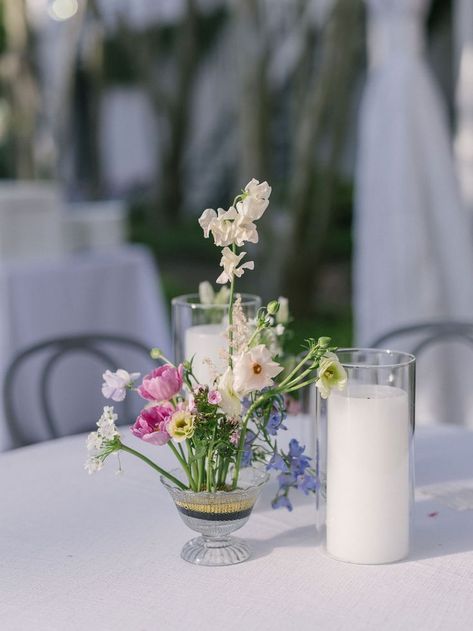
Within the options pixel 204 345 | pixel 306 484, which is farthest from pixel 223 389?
pixel 204 345

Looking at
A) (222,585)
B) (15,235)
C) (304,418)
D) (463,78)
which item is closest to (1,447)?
(15,235)

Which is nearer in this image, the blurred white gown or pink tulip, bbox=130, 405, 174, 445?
pink tulip, bbox=130, 405, 174, 445

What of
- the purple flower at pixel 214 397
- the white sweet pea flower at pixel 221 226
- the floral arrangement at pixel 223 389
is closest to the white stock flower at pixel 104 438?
the floral arrangement at pixel 223 389

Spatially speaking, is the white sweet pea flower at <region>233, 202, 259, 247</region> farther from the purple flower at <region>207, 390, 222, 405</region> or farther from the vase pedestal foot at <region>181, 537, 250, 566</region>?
the vase pedestal foot at <region>181, 537, 250, 566</region>

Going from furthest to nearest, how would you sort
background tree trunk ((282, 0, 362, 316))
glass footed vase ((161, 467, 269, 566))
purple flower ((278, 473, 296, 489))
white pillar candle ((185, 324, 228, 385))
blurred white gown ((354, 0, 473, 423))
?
background tree trunk ((282, 0, 362, 316)), blurred white gown ((354, 0, 473, 423)), white pillar candle ((185, 324, 228, 385)), purple flower ((278, 473, 296, 489)), glass footed vase ((161, 467, 269, 566))

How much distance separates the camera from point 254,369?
3.39ft

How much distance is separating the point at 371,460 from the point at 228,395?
0.61 feet

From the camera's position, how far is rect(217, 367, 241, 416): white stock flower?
105 centimetres

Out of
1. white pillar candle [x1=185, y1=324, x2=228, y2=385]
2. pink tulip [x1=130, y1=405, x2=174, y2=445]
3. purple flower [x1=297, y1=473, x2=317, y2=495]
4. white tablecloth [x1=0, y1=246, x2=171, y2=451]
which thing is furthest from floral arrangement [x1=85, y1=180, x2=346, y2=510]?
white tablecloth [x1=0, y1=246, x2=171, y2=451]

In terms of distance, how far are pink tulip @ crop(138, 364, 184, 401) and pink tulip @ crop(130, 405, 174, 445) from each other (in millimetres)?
13

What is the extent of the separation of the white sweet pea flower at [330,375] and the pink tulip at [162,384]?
0.50 feet

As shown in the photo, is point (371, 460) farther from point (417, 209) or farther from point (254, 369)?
point (417, 209)

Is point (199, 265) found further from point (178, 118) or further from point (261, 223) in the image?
point (261, 223)

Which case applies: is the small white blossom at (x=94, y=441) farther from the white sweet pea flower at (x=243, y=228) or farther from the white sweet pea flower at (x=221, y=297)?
the white sweet pea flower at (x=221, y=297)
